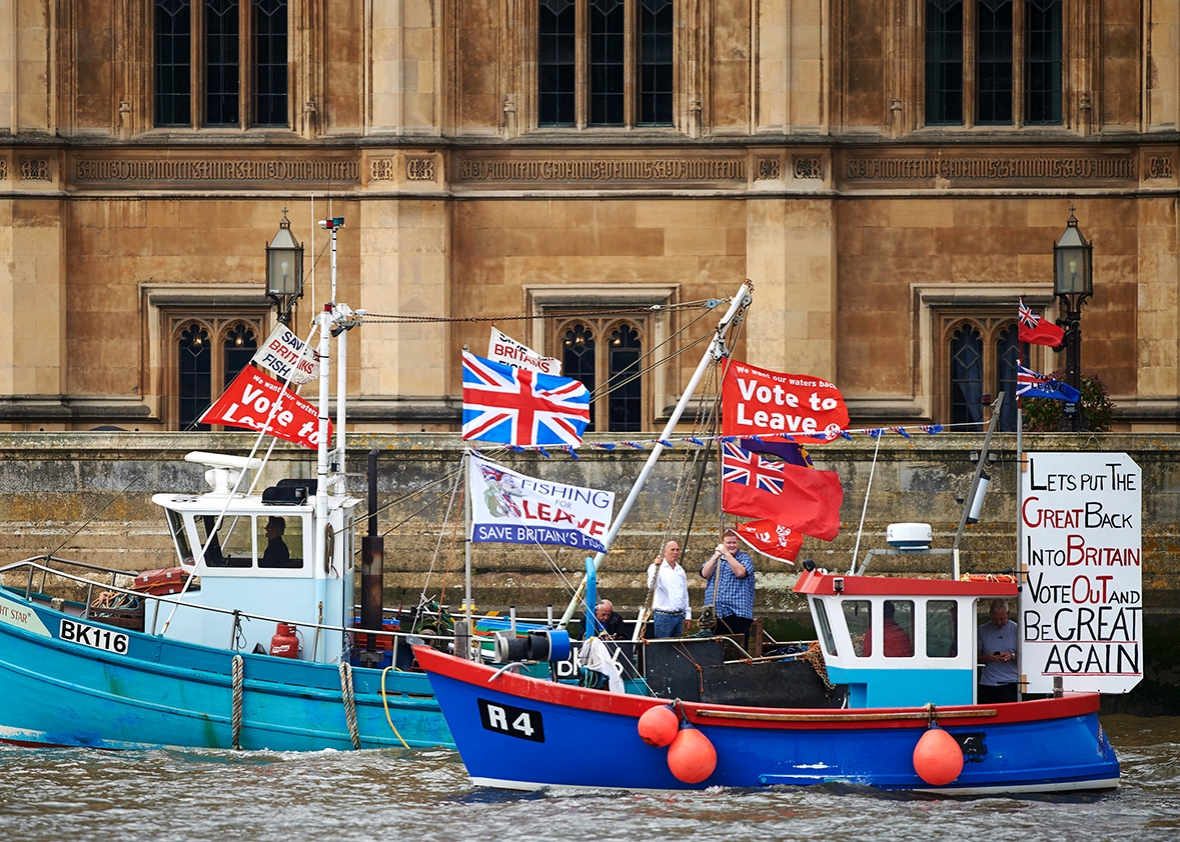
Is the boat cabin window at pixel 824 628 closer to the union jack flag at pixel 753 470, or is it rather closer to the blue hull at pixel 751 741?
A: the blue hull at pixel 751 741

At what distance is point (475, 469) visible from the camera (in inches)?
795

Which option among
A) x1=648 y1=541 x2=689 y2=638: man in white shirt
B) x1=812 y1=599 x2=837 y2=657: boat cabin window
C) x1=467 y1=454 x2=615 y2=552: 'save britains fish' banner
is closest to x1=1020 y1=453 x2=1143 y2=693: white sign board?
x1=812 y1=599 x2=837 y2=657: boat cabin window

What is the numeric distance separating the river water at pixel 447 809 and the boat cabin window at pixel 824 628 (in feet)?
4.98

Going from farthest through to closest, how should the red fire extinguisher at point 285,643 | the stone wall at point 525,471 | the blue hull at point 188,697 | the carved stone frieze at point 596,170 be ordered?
the carved stone frieze at point 596,170
the stone wall at point 525,471
the red fire extinguisher at point 285,643
the blue hull at point 188,697

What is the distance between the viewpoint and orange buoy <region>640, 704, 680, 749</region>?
18.2 meters

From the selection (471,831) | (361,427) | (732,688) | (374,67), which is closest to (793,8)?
(374,67)

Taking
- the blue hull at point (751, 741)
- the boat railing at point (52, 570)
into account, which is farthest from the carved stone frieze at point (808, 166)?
the blue hull at point (751, 741)

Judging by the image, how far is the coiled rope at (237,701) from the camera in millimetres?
20688

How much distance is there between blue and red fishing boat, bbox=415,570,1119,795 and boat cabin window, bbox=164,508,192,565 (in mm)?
4289

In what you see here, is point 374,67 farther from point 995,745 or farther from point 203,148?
point 995,745

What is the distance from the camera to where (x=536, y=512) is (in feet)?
65.8

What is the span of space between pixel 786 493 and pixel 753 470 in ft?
1.49

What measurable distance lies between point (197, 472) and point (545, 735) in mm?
9004

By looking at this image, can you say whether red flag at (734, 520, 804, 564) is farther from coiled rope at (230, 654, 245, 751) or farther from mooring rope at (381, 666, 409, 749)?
coiled rope at (230, 654, 245, 751)
